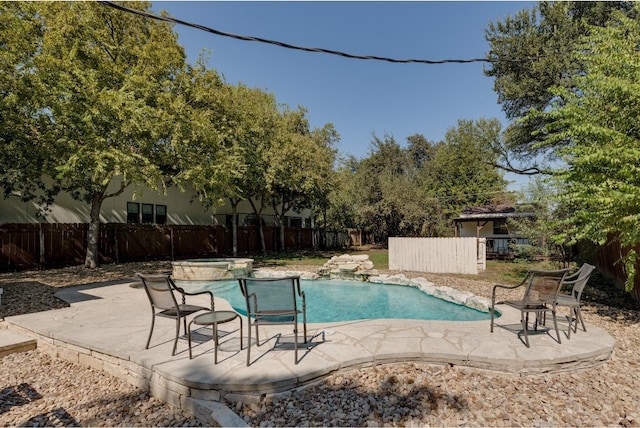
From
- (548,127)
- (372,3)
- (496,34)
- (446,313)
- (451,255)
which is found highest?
(496,34)

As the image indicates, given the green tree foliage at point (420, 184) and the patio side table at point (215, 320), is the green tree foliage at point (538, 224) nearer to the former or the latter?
the green tree foliage at point (420, 184)

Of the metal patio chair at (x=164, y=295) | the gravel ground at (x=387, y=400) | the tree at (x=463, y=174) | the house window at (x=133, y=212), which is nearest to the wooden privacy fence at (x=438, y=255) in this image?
the gravel ground at (x=387, y=400)

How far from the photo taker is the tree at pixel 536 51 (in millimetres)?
13672

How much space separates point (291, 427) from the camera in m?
2.71

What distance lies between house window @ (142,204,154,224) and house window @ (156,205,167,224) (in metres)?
0.33

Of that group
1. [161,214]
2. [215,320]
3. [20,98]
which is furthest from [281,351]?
[161,214]

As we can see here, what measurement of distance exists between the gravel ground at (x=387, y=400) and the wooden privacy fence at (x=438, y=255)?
7.56 meters

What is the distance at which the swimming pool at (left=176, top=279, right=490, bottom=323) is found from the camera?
7.16 meters

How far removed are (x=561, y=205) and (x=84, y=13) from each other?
16.0m

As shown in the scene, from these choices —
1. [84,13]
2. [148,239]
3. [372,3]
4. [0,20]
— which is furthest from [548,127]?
[148,239]

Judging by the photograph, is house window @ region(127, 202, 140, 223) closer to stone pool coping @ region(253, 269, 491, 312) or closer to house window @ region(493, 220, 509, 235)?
stone pool coping @ region(253, 269, 491, 312)

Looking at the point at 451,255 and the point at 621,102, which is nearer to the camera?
the point at 621,102

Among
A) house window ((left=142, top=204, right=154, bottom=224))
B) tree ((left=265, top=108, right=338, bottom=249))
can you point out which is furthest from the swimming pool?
house window ((left=142, top=204, right=154, bottom=224))

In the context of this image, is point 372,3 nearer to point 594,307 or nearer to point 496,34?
point 594,307
